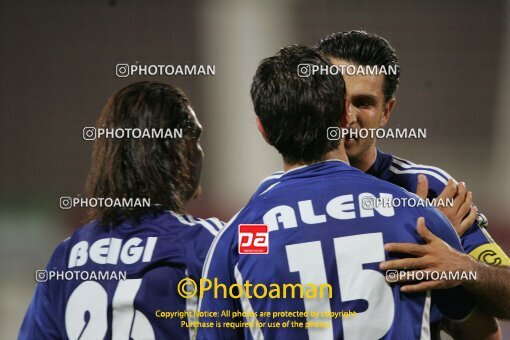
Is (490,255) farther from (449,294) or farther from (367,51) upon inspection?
(367,51)

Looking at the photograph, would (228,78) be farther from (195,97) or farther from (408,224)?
(408,224)

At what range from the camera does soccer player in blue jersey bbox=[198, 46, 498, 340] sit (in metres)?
1.15

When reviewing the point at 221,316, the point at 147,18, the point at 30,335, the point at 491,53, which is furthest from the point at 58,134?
the point at 491,53

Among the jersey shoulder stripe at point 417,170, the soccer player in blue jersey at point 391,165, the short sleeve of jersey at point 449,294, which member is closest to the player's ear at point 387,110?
the soccer player in blue jersey at point 391,165

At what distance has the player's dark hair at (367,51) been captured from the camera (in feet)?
5.54

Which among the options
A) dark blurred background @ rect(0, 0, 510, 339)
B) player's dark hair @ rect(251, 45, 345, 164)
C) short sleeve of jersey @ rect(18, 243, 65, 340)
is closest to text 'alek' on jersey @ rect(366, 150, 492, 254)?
dark blurred background @ rect(0, 0, 510, 339)

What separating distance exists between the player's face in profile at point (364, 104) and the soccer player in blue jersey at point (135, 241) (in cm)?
42

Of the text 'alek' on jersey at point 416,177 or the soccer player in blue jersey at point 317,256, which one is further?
the text 'alek' on jersey at point 416,177

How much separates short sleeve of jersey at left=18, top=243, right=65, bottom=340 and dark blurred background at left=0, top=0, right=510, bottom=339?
1.25 ft

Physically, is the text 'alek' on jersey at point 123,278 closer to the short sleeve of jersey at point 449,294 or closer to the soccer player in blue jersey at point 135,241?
the soccer player in blue jersey at point 135,241

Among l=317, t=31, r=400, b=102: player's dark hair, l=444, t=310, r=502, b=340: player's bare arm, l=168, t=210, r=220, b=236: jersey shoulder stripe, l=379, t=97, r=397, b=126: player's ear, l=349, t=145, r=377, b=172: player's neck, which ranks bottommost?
l=444, t=310, r=502, b=340: player's bare arm

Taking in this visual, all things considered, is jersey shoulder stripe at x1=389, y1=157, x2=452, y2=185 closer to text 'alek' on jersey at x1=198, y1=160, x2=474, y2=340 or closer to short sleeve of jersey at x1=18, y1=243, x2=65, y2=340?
text 'alek' on jersey at x1=198, y1=160, x2=474, y2=340

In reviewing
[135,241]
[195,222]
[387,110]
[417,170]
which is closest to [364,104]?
[387,110]

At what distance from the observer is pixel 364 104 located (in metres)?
1.65
